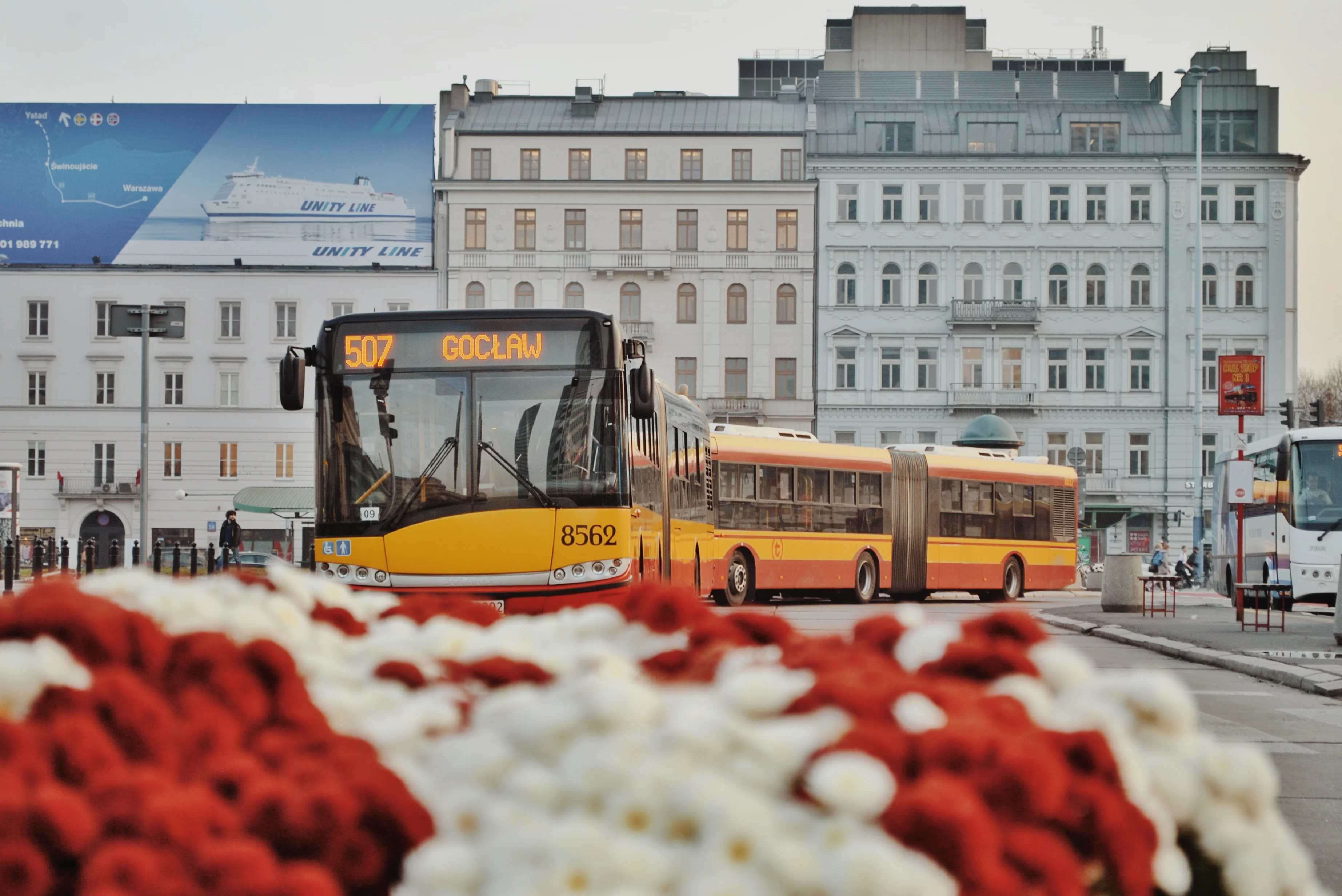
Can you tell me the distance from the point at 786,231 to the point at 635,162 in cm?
685

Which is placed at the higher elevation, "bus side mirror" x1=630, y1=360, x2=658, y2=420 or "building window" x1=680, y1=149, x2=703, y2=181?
"building window" x1=680, y1=149, x2=703, y2=181

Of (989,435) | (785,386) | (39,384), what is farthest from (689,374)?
(39,384)

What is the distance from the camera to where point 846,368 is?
6253 centimetres

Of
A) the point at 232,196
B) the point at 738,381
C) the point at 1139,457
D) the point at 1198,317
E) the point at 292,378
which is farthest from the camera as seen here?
the point at 232,196

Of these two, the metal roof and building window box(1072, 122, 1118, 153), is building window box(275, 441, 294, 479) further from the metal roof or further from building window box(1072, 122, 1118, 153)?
building window box(1072, 122, 1118, 153)

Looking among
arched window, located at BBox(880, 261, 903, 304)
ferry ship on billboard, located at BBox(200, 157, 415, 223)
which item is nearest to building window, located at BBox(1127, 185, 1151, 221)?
arched window, located at BBox(880, 261, 903, 304)

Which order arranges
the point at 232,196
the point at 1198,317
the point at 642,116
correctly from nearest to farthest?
the point at 1198,317 → the point at 232,196 → the point at 642,116

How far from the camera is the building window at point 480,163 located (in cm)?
6366

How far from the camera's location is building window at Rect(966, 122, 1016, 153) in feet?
207

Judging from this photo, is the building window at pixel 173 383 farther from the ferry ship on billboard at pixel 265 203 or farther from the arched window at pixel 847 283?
the arched window at pixel 847 283

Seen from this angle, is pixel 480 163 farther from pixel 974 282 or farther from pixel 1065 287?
pixel 1065 287

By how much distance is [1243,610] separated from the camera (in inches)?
840

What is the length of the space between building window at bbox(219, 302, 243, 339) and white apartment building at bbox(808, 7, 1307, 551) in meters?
23.8

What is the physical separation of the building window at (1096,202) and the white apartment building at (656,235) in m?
11.2
